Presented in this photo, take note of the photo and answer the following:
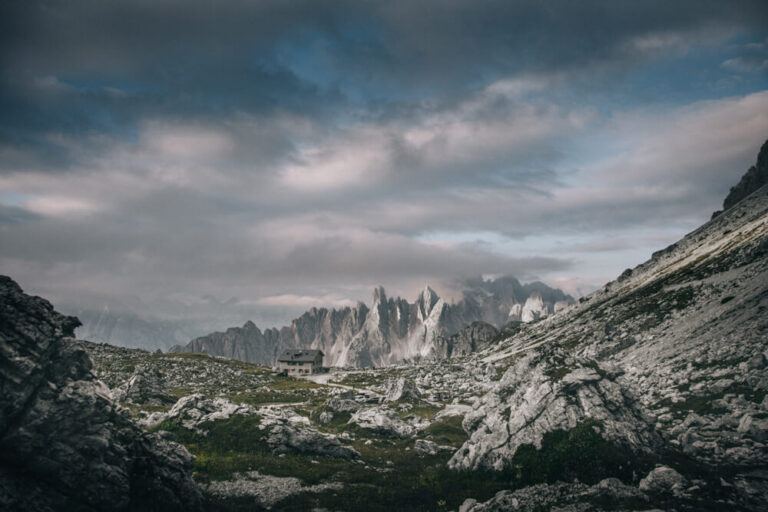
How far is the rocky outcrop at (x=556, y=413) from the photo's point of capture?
32.1 metres

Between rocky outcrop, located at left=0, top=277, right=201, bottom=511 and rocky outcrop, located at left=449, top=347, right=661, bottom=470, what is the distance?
74.6ft

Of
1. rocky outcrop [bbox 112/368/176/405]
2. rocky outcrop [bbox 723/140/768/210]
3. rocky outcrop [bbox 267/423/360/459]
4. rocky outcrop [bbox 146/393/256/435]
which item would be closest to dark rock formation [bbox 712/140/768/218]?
rocky outcrop [bbox 723/140/768/210]

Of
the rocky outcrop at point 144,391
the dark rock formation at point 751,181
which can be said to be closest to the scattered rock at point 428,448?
the rocky outcrop at point 144,391

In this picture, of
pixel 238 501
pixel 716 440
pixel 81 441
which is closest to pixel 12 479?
pixel 81 441

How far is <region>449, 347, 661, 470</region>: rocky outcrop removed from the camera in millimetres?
32094

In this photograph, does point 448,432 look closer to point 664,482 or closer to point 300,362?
point 664,482

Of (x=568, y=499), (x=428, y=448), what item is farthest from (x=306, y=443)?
(x=568, y=499)

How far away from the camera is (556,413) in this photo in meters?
33.6

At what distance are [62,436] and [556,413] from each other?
34.2 metres

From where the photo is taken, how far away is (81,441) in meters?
22.1

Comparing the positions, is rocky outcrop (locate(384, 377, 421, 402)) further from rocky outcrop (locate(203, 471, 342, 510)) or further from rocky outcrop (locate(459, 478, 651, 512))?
rocky outcrop (locate(459, 478, 651, 512))

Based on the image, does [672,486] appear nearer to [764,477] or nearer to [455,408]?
[764,477]

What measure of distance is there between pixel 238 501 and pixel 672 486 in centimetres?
2828

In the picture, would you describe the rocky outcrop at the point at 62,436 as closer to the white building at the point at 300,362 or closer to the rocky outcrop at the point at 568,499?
the rocky outcrop at the point at 568,499
